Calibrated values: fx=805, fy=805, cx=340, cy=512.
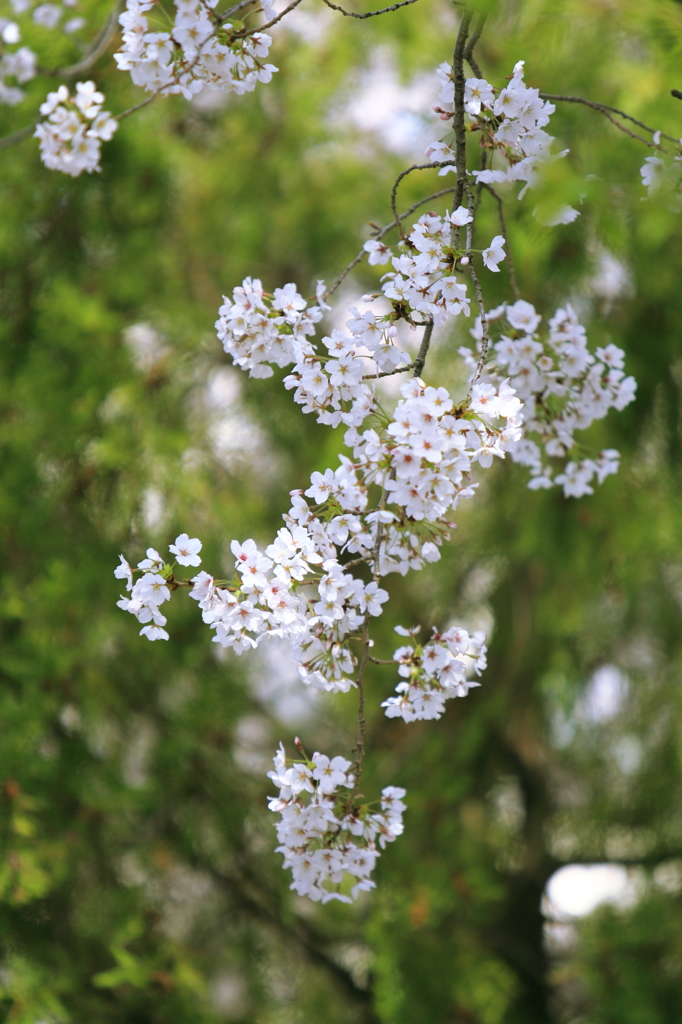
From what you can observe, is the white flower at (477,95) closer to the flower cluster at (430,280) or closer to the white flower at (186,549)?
the flower cluster at (430,280)

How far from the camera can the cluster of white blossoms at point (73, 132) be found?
59.6 inches

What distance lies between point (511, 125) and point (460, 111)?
0.08 m

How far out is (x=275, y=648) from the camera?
214 centimetres

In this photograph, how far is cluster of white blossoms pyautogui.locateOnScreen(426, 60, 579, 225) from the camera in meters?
1.00

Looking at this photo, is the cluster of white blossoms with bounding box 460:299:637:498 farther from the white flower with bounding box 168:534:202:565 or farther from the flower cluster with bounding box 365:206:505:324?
the white flower with bounding box 168:534:202:565

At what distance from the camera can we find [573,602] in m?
2.61

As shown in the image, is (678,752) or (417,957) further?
(678,752)

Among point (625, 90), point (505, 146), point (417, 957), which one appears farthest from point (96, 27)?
point (417, 957)

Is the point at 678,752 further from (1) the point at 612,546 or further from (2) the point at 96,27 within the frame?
(2) the point at 96,27

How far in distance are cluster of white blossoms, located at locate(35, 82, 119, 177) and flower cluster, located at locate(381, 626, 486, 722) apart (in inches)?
44.7

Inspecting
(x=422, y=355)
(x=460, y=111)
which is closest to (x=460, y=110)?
(x=460, y=111)

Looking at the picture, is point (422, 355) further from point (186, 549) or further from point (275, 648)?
point (275, 648)

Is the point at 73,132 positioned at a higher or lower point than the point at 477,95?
higher

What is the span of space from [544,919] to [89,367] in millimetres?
2704
